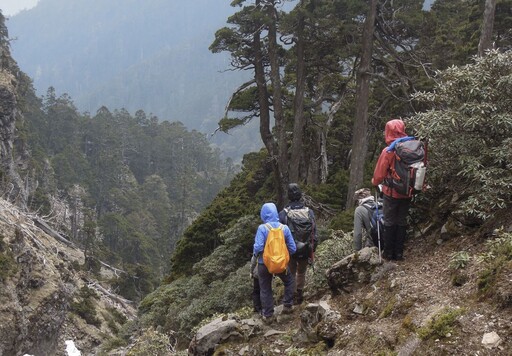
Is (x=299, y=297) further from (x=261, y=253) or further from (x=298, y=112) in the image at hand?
Answer: (x=298, y=112)

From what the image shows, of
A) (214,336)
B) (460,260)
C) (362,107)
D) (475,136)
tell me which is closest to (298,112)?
(362,107)

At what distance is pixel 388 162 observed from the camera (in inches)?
216

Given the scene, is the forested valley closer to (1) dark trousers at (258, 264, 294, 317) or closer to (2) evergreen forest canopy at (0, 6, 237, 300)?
(1) dark trousers at (258, 264, 294, 317)

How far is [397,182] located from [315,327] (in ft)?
5.96

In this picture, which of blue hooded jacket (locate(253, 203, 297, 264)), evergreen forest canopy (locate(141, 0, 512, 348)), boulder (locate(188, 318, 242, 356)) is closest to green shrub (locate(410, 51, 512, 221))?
evergreen forest canopy (locate(141, 0, 512, 348))

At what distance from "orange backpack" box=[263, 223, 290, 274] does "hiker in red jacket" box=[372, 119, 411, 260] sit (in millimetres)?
1210

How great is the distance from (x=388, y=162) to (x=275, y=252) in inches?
64.8

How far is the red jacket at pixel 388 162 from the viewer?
5.49 meters

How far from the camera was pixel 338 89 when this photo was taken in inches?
657

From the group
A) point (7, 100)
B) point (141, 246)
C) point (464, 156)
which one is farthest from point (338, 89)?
point (141, 246)

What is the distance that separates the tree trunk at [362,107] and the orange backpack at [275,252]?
264 inches

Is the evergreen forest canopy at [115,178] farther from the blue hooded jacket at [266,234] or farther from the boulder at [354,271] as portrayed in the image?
the boulder at [354,271]

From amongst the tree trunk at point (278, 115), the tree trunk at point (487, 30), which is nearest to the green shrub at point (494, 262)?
the tree trunk at point (487, 30)

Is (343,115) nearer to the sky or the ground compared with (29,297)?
nearer to the sky
